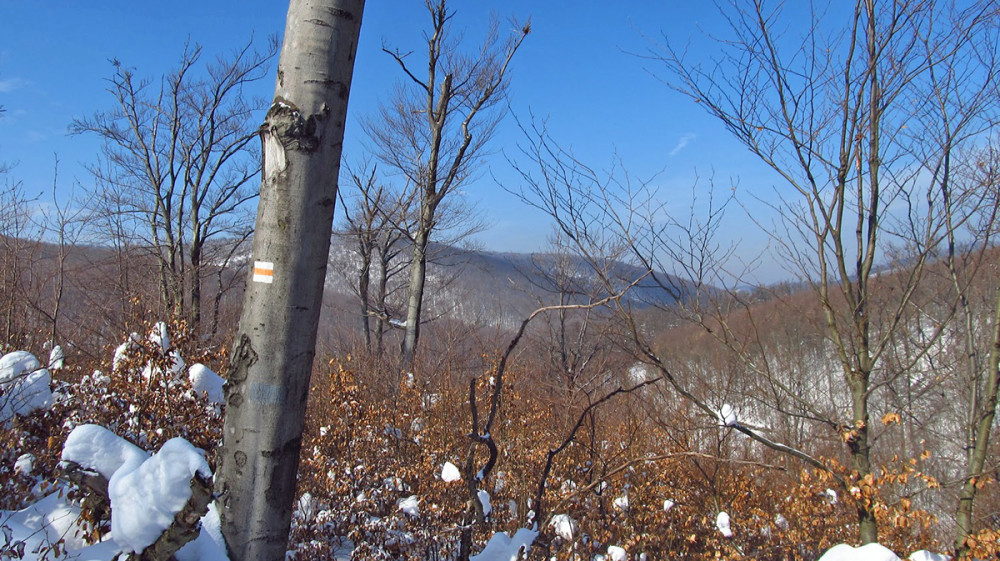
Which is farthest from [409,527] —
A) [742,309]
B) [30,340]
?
[30,340]

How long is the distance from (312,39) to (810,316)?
3.16 metres

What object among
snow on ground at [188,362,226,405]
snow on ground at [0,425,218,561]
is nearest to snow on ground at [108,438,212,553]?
snow on ground at [0,425,218,561]

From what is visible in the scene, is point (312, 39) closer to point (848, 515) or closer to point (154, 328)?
point (154, 328)

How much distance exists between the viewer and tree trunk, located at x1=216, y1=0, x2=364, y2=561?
1.27 meters

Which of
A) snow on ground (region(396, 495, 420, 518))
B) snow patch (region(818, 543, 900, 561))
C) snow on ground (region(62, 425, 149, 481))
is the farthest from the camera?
snow on ground (region(396, 495, 420, 518))

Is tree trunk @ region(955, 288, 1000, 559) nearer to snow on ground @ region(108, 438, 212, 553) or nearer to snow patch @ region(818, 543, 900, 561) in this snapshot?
snow patch @ region(818, 543, 900, 561)

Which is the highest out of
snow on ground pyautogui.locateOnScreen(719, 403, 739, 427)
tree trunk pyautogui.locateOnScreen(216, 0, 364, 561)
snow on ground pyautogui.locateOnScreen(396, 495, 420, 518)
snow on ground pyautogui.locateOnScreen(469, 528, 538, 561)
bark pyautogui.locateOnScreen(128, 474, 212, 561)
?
tree trunk pyautogui.locateOnScreen(216, 0, 364, 561)

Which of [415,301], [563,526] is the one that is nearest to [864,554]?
[563,526]

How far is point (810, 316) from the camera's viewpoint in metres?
3.37

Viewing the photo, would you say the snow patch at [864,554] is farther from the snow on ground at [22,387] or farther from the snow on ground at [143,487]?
the snow on ground at [22,387]

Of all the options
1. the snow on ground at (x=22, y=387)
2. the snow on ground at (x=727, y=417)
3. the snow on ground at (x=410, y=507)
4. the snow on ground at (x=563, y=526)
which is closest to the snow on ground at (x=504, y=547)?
the snow on ground at (x=727, y=417)

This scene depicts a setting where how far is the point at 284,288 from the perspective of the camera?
1.28 meters

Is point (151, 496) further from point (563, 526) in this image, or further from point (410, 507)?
point (563, 526)

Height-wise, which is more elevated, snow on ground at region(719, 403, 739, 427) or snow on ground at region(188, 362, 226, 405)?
snow on ground at region(719, 403, 739, 427)
